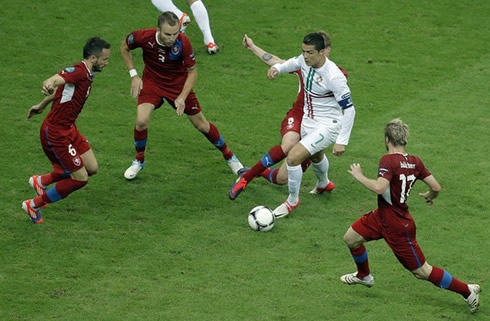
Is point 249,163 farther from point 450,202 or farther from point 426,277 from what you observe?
point 426,277

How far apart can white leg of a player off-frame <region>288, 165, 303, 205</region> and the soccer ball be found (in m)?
0.51

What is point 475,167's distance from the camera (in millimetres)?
13289

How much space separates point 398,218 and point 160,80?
4269 mm

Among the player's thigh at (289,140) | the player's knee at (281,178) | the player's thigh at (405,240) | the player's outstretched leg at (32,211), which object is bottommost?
the player's outstretched leg at (32,211)

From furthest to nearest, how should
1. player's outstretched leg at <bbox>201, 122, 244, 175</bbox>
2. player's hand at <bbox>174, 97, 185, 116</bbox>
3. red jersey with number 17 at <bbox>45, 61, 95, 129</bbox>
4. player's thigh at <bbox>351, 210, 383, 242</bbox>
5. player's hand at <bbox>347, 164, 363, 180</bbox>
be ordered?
1. player's outstretched leg at <bbox>201, 122, 244, 175</bbox>
2. player's hand at <bbox>174, 97, 185, 116</bbox>
3. red jersey with number 17 at <bbox>45, 61, 95, 129</bbox>
4. player's thigh at <bbox>351, 210, 383, 242</bbox>
5. player's hand at <bbox>347, 164, 363, 180</bbox>

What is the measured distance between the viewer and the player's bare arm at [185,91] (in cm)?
1186

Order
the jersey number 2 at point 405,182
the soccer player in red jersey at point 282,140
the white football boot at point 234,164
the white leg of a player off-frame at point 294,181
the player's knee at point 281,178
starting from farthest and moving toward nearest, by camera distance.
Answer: the white football boot at point 234,164, the player's knee at point 281,178, the soccer player in red jersey at point 282,140, the white leg of a player off-frame at point 294,181, the jersey number 2 at point 405,182

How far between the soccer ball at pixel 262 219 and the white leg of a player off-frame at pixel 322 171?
112cm

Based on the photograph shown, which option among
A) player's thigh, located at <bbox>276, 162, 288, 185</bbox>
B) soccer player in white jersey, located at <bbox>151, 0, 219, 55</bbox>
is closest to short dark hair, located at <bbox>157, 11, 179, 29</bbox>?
player's thigh, located at <bbox>276, 162, 288, 185</bbox>

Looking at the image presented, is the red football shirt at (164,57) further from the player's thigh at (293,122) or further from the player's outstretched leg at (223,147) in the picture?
the player's thigh at (293,122)

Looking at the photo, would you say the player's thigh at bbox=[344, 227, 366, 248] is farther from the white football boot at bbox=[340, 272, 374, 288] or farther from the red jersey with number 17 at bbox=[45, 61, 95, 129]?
the red jersey with number 17 at bbox=[45, 61, 95, 129]

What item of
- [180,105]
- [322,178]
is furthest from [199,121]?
[322,178]

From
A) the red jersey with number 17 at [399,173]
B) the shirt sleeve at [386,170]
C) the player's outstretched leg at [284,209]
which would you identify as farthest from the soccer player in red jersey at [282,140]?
the shirt sleeve at [386,170]

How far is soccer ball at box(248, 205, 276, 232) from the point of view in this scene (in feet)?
37.4
